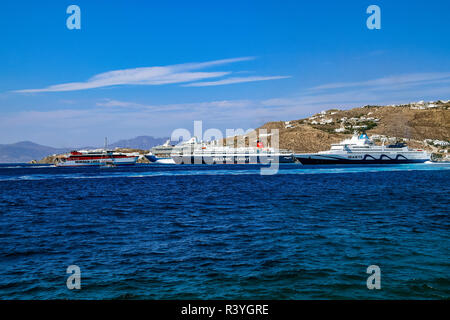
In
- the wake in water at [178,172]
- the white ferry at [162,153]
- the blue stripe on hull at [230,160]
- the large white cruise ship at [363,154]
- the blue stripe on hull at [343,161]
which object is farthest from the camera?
the white ferry at [162,153]

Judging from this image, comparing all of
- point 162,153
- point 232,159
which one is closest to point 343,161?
point 232,159

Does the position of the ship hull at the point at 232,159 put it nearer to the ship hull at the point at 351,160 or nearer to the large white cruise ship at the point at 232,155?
the large white cruise ship at the point at 232,155

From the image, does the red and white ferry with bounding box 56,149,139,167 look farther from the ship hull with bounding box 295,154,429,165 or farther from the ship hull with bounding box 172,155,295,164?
the ship hull with bounding box 295,154,429,165

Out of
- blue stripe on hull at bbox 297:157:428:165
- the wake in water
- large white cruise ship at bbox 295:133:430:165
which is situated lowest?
the wake in water

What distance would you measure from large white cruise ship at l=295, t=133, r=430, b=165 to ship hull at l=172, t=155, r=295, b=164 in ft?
101

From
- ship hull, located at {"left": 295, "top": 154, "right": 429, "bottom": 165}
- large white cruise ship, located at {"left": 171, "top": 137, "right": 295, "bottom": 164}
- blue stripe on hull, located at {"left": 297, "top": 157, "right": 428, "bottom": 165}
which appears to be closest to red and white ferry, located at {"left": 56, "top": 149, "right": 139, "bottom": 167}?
large white cruise ship, located at {"left": 171, "top": 137, "right": 295, "bottom": 164}

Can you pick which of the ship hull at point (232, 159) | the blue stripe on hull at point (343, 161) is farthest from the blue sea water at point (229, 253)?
the ship hull at point (232, 159)

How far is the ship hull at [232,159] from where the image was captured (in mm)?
144500

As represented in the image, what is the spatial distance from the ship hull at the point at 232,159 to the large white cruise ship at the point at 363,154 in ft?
101

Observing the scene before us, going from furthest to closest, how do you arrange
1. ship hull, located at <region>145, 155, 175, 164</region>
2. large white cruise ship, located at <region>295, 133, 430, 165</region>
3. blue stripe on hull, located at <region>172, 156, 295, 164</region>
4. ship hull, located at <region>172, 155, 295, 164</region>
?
ship hull, located at <region>145, 155, 175, 164</region> < blue stripe on hull, located at <region>172, 156, 295, 164</region> < ship hull, located at <region>172, 155, 295, 164</region> < large white cruise ship, located at <region>295, 133, 430, 165</region>

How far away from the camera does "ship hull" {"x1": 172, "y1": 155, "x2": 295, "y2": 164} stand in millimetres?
144500
